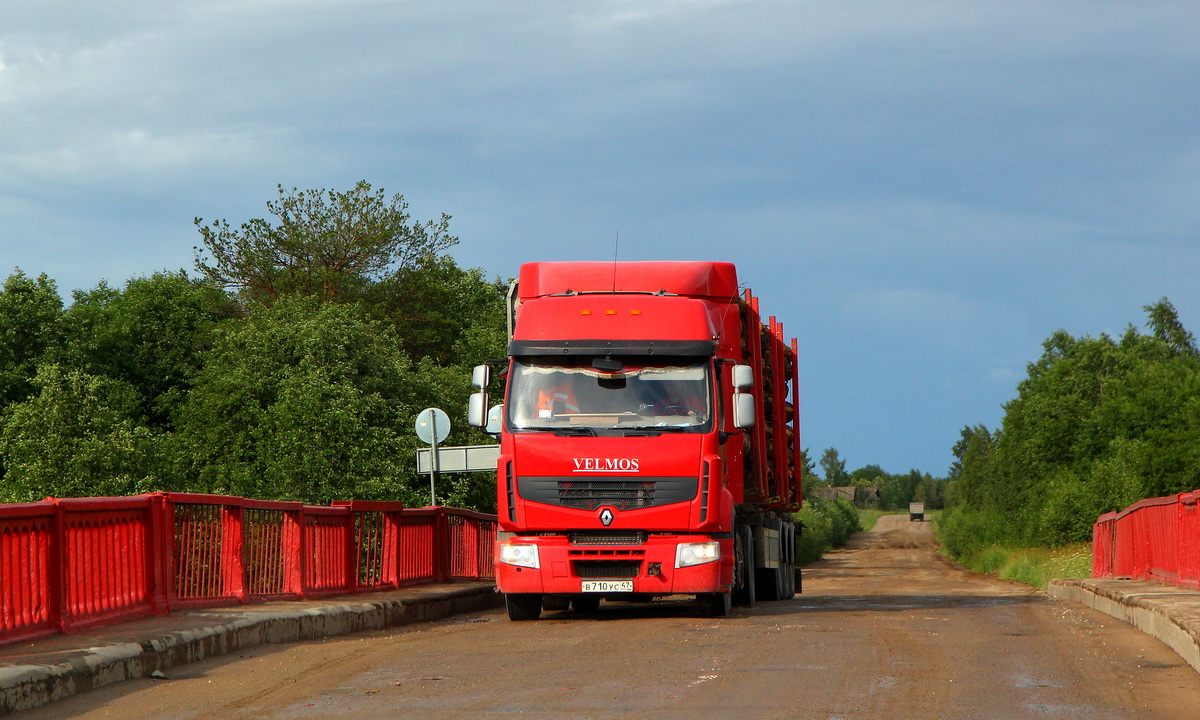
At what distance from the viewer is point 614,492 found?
1310cm

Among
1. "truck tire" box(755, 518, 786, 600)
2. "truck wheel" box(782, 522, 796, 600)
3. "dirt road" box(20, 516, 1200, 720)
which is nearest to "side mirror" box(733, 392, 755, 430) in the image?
"dirt road" box(20, 516, 1200, 720)

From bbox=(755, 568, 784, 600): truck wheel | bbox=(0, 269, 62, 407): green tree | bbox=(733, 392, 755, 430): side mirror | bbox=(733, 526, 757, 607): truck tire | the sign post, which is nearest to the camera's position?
bbox=(733, 392, 755, 430): side mirror

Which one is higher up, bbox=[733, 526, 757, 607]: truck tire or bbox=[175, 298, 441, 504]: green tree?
bbox=[175, 298, 441, 504]: green tree

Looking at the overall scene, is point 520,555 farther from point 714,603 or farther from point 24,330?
point 24,330

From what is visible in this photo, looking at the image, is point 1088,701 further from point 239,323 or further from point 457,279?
point 457,279

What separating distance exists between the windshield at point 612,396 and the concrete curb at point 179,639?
8.22ft

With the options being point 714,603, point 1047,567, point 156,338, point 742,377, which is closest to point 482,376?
point 742,377

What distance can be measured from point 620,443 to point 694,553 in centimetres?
130

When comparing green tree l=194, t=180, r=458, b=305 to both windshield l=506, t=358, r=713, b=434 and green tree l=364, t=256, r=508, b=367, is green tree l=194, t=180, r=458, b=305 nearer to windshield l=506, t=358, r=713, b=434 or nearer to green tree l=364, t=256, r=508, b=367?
green tree l=364, t=256, r=508, b=367

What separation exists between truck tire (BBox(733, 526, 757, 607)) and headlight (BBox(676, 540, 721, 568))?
5.22 ft

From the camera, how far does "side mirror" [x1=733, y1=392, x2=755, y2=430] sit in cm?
1359

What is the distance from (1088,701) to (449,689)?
364cm

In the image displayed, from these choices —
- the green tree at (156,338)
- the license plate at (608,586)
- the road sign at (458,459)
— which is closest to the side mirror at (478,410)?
the license plate at (608,586)

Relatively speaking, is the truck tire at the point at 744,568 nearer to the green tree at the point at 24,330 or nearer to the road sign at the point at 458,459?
the road sign at the point at 458,459
